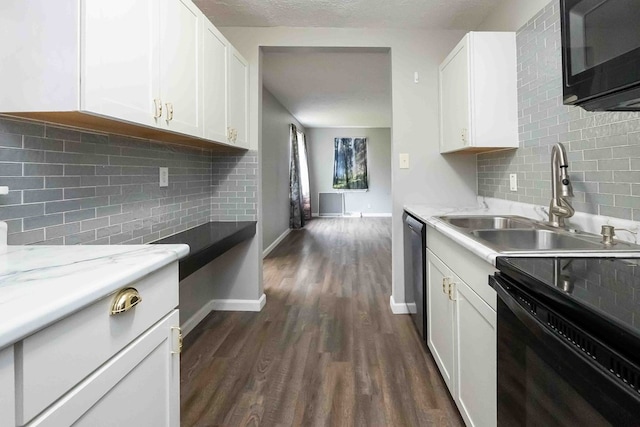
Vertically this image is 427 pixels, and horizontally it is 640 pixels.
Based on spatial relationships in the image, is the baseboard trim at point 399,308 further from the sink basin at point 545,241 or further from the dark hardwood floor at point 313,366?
the sink basin at point 545,241

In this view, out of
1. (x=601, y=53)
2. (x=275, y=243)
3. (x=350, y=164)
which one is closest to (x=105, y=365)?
(x=601, y=53)

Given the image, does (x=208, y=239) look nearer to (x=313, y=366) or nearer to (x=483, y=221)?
(x=313, y=366)

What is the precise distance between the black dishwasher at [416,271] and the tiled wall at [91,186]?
1.51 m

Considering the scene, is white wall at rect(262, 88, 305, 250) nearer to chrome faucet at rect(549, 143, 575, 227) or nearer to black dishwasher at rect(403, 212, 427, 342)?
black dishwasher at rect(403, 212, 427, 342)

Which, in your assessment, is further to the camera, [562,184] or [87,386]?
[562,184]

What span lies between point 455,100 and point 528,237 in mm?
1158

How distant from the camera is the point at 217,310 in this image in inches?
116

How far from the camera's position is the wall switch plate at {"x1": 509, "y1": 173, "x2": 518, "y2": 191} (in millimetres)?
2191

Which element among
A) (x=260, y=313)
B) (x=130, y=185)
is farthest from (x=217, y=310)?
(x=130, y=185)

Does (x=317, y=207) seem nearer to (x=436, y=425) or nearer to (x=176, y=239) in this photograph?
(x=176, y=239)

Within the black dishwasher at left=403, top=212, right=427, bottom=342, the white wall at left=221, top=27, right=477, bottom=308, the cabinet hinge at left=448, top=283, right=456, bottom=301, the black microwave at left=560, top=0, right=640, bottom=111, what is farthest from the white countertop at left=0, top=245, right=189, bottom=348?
the white wall at left=221, top=27, right=477, bottom=308

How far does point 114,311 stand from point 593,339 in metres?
0.92

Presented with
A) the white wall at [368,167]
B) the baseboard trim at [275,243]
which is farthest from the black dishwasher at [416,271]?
the white wall at [368,167]

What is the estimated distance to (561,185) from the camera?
1535 mm
